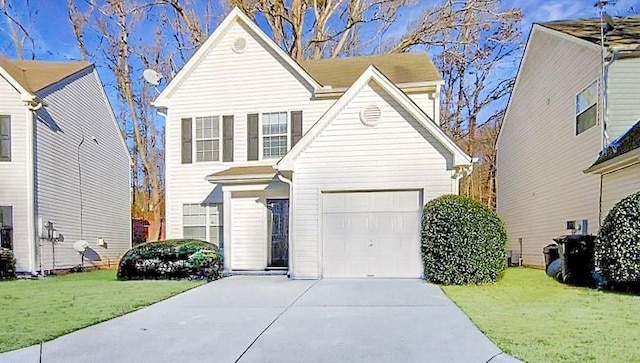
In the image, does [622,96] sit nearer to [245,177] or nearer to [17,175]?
[245,177]

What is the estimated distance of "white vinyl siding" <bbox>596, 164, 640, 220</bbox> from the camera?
1077 centimetres

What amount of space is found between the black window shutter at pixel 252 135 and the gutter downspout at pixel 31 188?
6.50m

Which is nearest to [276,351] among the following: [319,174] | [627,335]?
[627,335]

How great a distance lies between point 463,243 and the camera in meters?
10.7

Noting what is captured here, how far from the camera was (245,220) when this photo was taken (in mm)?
14375

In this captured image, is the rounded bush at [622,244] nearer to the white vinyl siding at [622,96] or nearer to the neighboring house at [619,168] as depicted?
the neighboring house at [619,168]

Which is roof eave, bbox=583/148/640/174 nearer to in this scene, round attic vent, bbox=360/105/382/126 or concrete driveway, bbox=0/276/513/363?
concrete driveway, bbox=0/276/513/363

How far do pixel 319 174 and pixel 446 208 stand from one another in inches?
133

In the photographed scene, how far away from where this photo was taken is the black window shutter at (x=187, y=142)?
1551 centimetres

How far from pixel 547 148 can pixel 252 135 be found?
9588 mm

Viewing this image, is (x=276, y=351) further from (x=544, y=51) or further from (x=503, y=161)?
(x=503, y=161)

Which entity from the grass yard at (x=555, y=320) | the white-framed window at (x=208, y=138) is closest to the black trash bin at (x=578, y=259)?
the grass yard at (x=555, y=320)

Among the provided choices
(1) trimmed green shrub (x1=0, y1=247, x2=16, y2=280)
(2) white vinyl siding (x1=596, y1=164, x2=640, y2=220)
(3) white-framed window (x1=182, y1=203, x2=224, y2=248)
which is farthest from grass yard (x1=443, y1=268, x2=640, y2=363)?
(1) trimmed green shrub (x1=0, y1=247, x2=16, y2=280)

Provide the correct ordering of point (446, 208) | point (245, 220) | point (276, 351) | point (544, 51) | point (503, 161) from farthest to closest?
point (503, 161), point (544, 51), point (245, 220), point (446, 208), point (276, 351)
